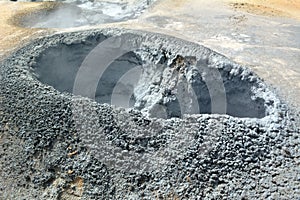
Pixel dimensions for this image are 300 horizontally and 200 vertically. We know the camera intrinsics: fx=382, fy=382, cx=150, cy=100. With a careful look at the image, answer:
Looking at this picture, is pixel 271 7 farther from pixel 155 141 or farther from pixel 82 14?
pixel 155 141

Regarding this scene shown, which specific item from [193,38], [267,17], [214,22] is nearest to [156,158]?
[193,38]

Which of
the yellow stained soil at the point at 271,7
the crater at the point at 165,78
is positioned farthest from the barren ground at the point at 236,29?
the crater at the point at 165,78

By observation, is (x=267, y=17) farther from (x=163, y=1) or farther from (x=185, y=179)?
(x=185, y=179)

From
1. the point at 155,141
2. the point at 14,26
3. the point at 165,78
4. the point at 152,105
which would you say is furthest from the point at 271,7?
the point at 155,141

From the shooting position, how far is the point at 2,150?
31.0 ft

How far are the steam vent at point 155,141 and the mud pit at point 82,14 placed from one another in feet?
16.2

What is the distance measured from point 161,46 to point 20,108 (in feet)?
16.3

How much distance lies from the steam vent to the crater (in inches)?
1.6

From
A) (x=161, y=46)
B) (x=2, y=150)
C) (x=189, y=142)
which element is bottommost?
(x=2, y=150)

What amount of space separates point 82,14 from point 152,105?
26.2 ft

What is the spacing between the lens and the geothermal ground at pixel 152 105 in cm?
816

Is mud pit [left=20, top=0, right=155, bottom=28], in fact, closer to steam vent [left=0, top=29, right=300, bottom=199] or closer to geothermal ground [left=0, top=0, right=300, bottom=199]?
geothermal ground [left=0, top=0, right=300, bottom=199]

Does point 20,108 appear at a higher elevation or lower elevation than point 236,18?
lower

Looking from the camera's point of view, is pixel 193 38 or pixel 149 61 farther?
pixel 193 38
